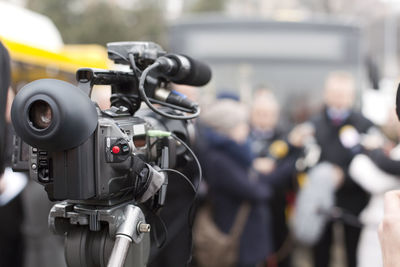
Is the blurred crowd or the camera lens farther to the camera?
the blurred crowd

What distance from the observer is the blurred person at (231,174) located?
11.2 feet

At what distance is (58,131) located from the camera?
115 centimetres

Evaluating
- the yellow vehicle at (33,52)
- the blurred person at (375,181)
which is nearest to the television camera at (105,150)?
the blurred person at (375,181)

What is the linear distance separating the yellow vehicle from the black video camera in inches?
110

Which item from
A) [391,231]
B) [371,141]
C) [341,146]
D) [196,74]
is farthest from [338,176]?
[391,231]

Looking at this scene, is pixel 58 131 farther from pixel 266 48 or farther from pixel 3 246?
pixel 266 48

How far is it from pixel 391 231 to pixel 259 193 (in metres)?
2.14

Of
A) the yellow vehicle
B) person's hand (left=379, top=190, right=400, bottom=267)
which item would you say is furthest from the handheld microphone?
the yellow vehicle

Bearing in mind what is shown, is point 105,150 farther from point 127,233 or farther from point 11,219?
point 11,219

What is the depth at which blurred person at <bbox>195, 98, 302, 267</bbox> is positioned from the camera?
Answer: 342 cm

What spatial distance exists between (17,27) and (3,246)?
320 cm

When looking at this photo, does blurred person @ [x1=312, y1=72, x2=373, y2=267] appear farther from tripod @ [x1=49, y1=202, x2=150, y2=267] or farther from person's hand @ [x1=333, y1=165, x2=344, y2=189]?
tripod @ [x1=49, y1=202, x2=150, y2=267]

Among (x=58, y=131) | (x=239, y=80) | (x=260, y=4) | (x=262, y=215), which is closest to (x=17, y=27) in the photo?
(x=239, y=80)

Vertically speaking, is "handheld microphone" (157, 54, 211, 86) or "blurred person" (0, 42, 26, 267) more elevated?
"handheld microphone" (157, 54, 211, 86)
